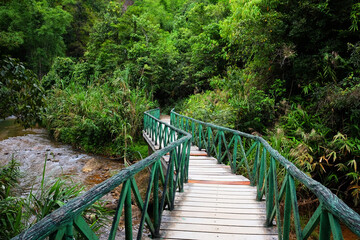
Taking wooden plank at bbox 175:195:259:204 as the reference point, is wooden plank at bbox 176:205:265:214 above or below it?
above

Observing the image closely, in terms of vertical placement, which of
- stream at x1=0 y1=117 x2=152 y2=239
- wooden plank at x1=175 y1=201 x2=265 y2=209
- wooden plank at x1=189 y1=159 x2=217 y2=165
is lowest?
stream at x1=0 y1=117 x2=152 y2=239

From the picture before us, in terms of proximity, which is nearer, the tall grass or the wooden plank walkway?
the wooden plank walkway

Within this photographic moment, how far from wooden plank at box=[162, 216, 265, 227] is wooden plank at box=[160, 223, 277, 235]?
7cm

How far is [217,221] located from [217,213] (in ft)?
0.79

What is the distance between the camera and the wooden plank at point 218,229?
111 inches

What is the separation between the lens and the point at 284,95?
9711 mm

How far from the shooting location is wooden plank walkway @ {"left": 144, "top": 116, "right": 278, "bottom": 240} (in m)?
2.78

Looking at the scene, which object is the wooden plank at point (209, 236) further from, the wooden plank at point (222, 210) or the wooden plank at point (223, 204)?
the wooden plank at point (223, 204)

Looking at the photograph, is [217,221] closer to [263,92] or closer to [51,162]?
[263,92]

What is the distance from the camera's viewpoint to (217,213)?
3316 mm

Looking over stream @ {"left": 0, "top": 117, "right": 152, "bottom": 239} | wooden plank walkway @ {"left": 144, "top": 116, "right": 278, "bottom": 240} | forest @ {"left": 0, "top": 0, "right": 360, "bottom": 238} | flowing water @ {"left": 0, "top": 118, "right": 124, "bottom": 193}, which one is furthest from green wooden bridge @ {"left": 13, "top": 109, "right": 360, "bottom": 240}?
flowing water @ {"left": 0, "top": 118, "right": 124, "bottom": 193}

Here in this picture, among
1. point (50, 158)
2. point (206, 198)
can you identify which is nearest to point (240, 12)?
point (206, 198)

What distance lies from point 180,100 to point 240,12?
10634mm

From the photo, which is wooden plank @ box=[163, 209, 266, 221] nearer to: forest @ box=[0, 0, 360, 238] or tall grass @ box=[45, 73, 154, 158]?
forest @ box=[0, 0, 360, 238]
